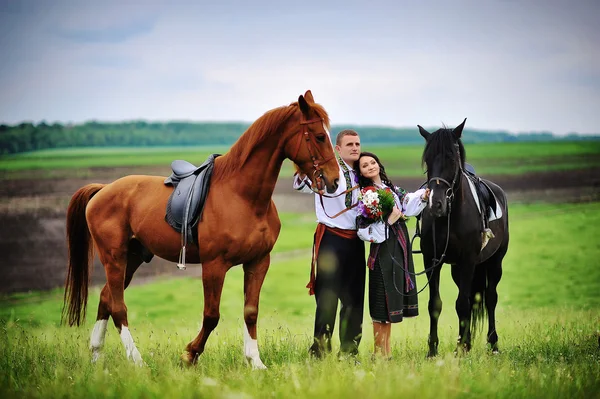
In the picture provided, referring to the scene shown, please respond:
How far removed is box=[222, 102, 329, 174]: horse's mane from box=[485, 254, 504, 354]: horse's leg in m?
3.94

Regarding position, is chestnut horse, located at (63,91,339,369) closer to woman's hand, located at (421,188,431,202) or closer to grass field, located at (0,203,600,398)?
grass field, located at (0,203,600,398)

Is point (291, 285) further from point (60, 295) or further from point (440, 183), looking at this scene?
point (440, 183)

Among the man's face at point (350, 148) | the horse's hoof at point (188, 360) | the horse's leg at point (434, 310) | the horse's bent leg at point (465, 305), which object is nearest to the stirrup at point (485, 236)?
the horse's bent leg at point (465, 305)

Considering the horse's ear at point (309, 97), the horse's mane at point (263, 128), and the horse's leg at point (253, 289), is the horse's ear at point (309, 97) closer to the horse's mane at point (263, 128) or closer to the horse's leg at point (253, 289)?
the horse's mane at point (263, 128)

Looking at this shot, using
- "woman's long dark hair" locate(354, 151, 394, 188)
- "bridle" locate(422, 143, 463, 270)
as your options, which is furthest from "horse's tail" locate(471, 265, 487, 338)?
"woman's long dark hair" locate(354, 151, 394, 188)

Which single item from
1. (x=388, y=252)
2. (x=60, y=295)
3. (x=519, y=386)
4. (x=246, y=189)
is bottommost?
(x=60, y=295)

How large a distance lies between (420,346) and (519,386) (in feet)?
9.22

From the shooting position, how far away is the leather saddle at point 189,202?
633cm

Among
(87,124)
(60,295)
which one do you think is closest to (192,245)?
(60,295)

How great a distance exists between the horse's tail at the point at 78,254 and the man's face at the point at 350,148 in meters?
2.93

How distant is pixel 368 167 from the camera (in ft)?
21.2

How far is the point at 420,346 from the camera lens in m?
8.12

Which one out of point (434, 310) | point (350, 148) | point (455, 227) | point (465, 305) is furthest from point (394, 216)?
point (465, 305)

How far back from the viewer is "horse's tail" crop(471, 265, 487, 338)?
8277 millimetres
